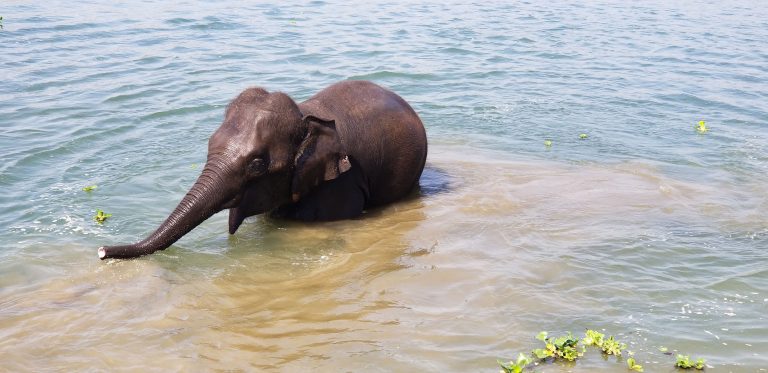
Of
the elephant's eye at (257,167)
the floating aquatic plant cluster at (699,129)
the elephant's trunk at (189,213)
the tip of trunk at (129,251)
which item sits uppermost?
the elephant's eye at (257,167)

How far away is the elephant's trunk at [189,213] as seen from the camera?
23.1 feet

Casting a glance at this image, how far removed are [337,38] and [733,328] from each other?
49.0ft

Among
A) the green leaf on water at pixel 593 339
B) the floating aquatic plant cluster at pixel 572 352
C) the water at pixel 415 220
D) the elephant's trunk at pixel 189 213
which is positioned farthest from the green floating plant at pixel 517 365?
the elephant's trunk at pixel 189 213

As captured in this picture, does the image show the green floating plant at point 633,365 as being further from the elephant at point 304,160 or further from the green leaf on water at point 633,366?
the elephant at point 304,160

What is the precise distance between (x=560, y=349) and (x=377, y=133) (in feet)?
12.5

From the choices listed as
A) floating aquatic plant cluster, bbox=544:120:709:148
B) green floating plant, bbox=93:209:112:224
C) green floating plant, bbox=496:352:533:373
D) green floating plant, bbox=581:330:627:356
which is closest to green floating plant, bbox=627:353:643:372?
green floating plant, bbox=581:330:627:356

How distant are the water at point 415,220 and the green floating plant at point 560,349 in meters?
0.12

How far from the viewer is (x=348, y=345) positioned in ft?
19.4

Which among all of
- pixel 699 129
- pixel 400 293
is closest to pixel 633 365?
pixel 400 293

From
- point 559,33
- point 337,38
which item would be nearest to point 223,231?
point 337,38

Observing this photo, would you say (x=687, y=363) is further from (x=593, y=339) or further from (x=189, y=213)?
(x=189, y=213)

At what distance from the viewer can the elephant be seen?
7348 mm

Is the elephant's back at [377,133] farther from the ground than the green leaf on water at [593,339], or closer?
farther from the ground

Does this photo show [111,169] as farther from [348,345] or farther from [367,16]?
[367,16]
